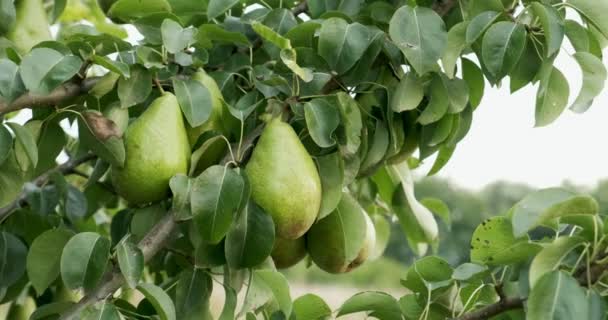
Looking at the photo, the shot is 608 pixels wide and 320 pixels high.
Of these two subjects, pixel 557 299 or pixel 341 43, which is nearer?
pixel 557 299

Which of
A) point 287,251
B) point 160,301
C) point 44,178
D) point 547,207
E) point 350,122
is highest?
point 547,207

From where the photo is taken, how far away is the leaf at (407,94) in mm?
1225

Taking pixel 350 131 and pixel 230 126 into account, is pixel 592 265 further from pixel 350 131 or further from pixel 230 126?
pixel 230 126

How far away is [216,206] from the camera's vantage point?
1105mm

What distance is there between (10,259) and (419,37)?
653mm

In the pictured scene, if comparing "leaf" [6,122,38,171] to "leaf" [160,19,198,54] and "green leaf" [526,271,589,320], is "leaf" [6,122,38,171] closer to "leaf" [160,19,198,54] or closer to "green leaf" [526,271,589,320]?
"leaf" [160,19,198,54]

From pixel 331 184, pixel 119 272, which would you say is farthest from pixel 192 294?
pixel 331 184

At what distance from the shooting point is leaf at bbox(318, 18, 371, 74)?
3.99 feet

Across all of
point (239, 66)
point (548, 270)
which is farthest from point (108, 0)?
point (548, 270)

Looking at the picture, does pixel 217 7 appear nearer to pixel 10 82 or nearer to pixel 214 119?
pixel 214 119

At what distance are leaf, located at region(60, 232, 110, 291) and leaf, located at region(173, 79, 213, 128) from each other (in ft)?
0.61

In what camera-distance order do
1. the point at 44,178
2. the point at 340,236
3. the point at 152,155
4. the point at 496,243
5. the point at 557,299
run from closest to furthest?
1. the point at 557,299
2. the point at 496,243
3. the point at 152,155
4. the point at 340,236
5. the point at 44,178

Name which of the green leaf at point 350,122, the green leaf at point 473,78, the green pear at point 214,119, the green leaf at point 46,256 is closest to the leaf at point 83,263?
the green leaf at point 46,256

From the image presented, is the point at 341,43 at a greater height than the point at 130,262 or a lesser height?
greater
